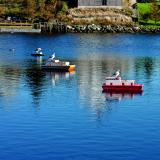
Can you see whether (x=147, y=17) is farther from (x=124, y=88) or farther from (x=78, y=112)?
(x=78, y=112)

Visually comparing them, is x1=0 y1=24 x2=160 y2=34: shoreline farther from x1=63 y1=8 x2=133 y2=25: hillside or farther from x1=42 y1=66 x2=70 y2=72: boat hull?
x1=42 y1=66 x2=70 y2=72: boat hull

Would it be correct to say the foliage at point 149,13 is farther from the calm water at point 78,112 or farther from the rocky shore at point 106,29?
the calm water at point 78,112

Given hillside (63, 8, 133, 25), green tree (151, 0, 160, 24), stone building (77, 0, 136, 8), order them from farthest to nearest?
1. stone building (77, 0, 136, 8)
2. hillside (63, 8, 133, 25)
3. green tree (151, 0, 160, 24)

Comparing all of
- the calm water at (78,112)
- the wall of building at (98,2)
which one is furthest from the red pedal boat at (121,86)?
the wall of building at (98,2)

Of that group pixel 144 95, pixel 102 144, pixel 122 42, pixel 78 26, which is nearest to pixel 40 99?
pixel 144 95

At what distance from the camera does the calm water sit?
1569 inches

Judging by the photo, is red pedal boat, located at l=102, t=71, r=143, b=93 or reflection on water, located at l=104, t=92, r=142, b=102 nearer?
reflection on water, located at l=104, t=92, r=142, b=102

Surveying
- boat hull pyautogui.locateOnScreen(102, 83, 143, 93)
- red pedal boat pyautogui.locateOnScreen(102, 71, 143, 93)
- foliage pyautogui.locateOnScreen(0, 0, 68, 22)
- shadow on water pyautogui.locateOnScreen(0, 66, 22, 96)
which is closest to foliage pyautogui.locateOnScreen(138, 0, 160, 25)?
foliage pyautogui.locateOnScreen(0, 0, 68, 22)

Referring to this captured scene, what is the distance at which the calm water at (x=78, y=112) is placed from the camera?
131 ft

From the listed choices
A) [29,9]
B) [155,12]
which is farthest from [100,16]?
[29,9]

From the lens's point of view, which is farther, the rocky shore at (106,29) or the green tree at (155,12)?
the green tree at (155,12)

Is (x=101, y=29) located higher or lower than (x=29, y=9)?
lower

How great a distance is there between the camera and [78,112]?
5150 cm

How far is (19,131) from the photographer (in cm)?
4434
